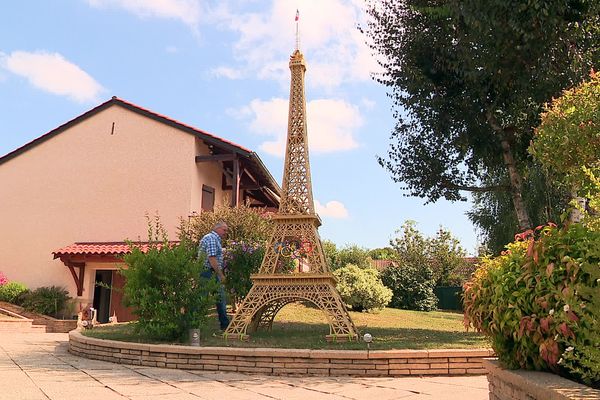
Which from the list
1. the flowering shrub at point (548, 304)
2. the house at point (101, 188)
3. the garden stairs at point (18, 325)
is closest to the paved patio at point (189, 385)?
the flowering shrub at point (548, 304)

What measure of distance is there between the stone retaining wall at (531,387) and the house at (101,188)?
1476 centimetres

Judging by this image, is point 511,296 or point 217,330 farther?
point 217,330

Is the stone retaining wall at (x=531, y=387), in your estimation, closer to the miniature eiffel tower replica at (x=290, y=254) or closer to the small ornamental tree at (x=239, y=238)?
the miniature eiffel tower replica at (x=290, y=254)

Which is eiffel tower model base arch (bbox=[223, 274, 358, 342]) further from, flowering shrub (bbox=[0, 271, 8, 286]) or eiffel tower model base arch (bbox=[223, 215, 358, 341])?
flowering shrub (bbox=[0, 271, 8, 286])

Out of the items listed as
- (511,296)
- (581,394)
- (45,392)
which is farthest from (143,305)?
(581,394)

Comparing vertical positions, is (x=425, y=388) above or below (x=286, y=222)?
below

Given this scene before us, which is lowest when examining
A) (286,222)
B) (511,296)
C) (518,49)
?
(511,296)

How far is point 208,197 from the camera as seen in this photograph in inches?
791

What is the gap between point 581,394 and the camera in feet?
9.71

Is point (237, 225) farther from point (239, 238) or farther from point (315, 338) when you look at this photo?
point (315, 338)

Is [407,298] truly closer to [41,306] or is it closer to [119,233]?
[119,233]

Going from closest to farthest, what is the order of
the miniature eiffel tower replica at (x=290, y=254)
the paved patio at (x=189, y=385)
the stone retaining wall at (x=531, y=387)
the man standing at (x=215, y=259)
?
the stone retaining wall at (x=531, y=387) → the paved patio at (x=189, y=385) → the miniature eiffel tower replica at (x=290, y=254) → the man standing at (x=215, y=259)

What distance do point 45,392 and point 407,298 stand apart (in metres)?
20.1

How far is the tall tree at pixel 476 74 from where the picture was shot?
943 cm
